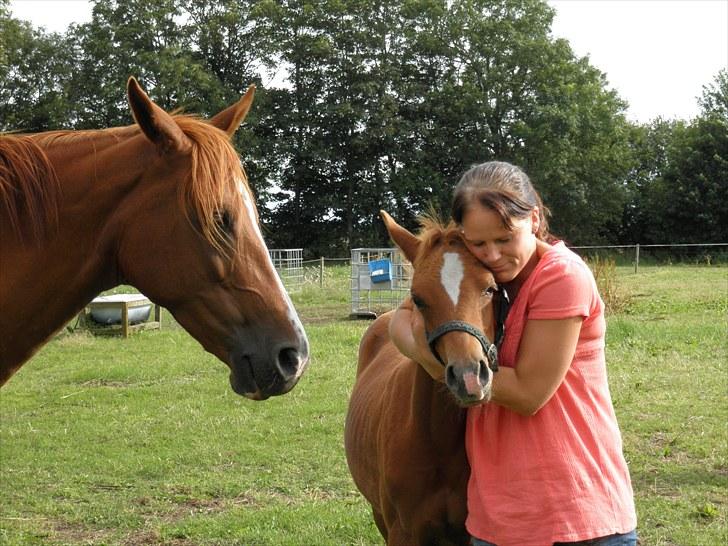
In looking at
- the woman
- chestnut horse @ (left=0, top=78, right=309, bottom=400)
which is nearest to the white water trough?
chestnut horse @ (left=0, top=78, right=309, bottom=400)

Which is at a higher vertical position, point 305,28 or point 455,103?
point 305,28

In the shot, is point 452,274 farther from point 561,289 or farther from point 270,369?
point 270,369

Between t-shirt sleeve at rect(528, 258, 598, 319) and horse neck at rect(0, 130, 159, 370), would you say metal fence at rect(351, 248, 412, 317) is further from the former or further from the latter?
t-shirt sleeve at rect(528, 258, 598, 319)

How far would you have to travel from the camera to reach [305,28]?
3875 centimetres

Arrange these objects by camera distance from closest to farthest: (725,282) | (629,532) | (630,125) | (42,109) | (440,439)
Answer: (629,532) → (440,439) → (725,282) → (42,109) → (630,125)

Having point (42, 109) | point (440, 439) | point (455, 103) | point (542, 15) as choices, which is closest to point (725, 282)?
point (440, 439)

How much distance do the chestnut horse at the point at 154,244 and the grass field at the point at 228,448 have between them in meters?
2.56

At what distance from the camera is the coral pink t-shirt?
6.35 feet

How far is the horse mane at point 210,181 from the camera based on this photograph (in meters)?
2.06

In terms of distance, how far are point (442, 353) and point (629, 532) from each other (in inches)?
27.5

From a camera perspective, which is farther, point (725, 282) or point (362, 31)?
point (362, 31)

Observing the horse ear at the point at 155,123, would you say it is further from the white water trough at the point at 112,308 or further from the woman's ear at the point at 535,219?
the white water trough at the point at 112,308

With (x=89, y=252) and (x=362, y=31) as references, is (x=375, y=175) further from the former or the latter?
(x=89, y=252)

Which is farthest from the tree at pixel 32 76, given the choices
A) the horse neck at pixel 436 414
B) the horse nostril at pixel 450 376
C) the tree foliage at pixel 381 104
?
the horse nostril at pixel 450 376
